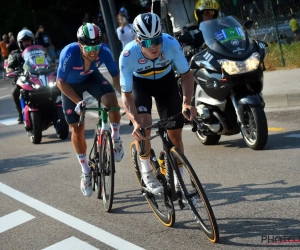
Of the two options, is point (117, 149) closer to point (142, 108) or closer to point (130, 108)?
point (142, 108)

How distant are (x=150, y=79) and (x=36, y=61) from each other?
248 inches

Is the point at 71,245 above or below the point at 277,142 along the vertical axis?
above

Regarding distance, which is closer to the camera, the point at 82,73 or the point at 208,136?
the point at 82,73

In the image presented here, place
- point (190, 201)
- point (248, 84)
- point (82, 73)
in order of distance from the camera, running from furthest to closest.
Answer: point (248, 84)
point (82, 73)
point (190, 201)

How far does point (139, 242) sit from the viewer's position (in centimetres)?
607

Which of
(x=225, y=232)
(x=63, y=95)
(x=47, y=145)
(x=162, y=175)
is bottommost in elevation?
(x=47, y=145)

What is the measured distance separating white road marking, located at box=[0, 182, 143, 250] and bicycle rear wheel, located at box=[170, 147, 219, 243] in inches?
23.1

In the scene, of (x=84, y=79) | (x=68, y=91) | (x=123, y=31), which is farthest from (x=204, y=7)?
(x=123, y=31)

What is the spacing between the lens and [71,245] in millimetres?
6258

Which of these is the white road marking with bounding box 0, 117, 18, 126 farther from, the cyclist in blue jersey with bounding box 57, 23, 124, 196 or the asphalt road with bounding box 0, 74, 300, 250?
the cyclist in blue jersey with bounding box 57, 23, 124, 196

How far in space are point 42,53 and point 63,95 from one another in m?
5.34

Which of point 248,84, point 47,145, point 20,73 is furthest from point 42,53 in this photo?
point 248,84

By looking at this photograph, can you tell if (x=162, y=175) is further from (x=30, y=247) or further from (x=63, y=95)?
(x=63, y=95)

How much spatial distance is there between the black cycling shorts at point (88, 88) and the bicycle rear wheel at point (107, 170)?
0.51 meters
